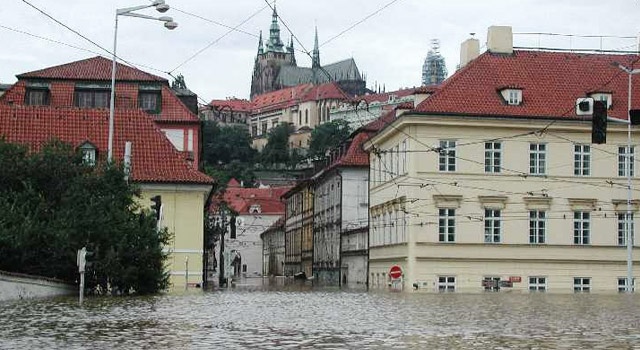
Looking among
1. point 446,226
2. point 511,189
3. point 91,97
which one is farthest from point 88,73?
point 511,189

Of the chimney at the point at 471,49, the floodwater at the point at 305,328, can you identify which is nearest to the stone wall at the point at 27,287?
the floodwater at the point at 305,328

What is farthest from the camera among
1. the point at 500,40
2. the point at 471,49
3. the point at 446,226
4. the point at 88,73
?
the point at 471,49

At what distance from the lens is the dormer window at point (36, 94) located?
206 ft

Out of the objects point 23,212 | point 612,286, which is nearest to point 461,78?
point 612,286

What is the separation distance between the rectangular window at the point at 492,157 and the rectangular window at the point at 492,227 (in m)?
2.18

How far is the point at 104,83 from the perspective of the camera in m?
64.0

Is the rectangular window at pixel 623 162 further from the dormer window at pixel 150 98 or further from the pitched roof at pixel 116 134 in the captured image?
the dormer window at pixel 150 98

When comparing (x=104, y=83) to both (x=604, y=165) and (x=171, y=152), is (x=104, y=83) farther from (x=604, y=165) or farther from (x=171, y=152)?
(x=604, y=165)

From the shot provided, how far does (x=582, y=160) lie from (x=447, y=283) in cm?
989

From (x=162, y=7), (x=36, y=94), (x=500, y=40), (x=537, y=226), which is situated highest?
(x=500, y=40)

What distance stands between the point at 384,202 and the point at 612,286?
44.9 feet

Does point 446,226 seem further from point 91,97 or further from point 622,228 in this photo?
point 91,97

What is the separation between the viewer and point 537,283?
5872 cm

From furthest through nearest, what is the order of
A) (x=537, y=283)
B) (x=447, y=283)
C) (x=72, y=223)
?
(x=537, y=283) → (x=447, y=283) → (x=72, y=223)
